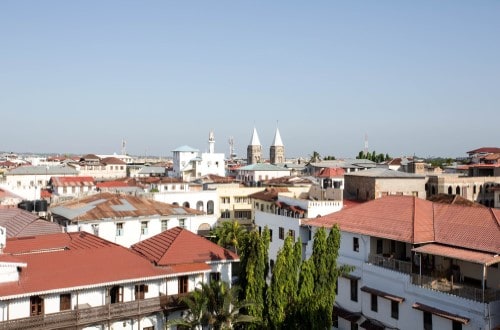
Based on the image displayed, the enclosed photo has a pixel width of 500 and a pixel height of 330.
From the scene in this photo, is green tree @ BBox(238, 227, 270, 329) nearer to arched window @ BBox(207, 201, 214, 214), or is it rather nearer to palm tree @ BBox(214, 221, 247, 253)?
palm tree @ BBox(214, 221, 247, 253)

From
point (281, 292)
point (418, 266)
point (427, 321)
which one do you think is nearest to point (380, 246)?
point (418, 266)

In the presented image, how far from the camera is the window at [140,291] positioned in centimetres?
2456

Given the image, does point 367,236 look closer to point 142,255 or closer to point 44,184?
point 142,255

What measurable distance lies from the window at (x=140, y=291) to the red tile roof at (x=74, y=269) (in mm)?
794

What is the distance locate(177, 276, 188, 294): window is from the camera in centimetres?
2575

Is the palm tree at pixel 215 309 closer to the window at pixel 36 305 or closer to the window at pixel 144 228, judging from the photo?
the window at pixel 36 305

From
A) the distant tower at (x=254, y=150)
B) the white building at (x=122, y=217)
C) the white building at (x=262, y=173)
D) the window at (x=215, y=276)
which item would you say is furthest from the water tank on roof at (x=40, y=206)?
the distant tower at (x=254, y=150)

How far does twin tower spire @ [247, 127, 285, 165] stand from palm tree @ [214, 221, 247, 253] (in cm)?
10579

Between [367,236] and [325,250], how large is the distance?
19.6ft

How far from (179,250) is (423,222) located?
14563mm

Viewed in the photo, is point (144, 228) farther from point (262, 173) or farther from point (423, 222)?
point (262, 173)

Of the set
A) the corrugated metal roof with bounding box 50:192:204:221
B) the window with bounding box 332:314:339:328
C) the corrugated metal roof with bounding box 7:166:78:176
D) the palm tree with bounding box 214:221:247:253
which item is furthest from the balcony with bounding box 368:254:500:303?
the corrugated metal roof with bounding box 7:166:78:176

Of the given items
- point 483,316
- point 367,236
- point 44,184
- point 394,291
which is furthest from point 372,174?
point 44,184

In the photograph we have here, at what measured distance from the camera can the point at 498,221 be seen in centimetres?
2711
